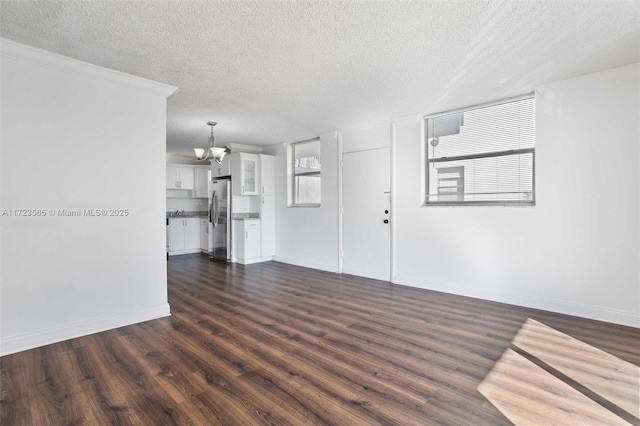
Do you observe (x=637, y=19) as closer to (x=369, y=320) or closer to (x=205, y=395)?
(x=369, y=320)

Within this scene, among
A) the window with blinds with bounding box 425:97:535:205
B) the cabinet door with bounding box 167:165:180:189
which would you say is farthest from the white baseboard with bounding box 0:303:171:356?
the cabinet door with bounding box 167:165:180:189

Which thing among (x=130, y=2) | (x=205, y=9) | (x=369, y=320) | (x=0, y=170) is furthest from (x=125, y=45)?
(x=369, y=320)

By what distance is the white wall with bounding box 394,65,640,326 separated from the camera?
10.2 feet

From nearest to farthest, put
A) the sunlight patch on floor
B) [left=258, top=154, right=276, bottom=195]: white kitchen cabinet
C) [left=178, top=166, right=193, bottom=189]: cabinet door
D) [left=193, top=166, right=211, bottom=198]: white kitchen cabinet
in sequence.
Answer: the sunlight patch on floor, [left=258, top=154, right=276, bottom=195]: white kitchen cabinet, [left=178, top=166, right=193, bottom=189]: cabinet door, [left=193, top=166, right=211, bottom=198]: white kitchen cabinet

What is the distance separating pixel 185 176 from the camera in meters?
8.50

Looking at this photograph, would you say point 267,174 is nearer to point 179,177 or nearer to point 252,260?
point 252,260

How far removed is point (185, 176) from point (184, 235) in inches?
64.4

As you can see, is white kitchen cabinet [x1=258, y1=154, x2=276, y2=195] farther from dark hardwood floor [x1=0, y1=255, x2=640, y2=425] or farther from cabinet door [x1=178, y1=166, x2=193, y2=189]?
dark hardwood floor [x1=0, y1=255, x2=640, y2=425]

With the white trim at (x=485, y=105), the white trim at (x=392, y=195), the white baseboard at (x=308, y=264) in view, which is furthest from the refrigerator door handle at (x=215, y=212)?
the white trim at (x=485, y=105)

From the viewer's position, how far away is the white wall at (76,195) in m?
2.65

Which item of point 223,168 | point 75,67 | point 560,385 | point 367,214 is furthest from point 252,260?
point 560,385

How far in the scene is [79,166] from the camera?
2973mm

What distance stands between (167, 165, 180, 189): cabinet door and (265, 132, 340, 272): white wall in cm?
294

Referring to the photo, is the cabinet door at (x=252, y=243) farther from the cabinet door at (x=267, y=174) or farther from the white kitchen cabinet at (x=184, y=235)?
the white kitchen cabinet at (x=184, y=235)
